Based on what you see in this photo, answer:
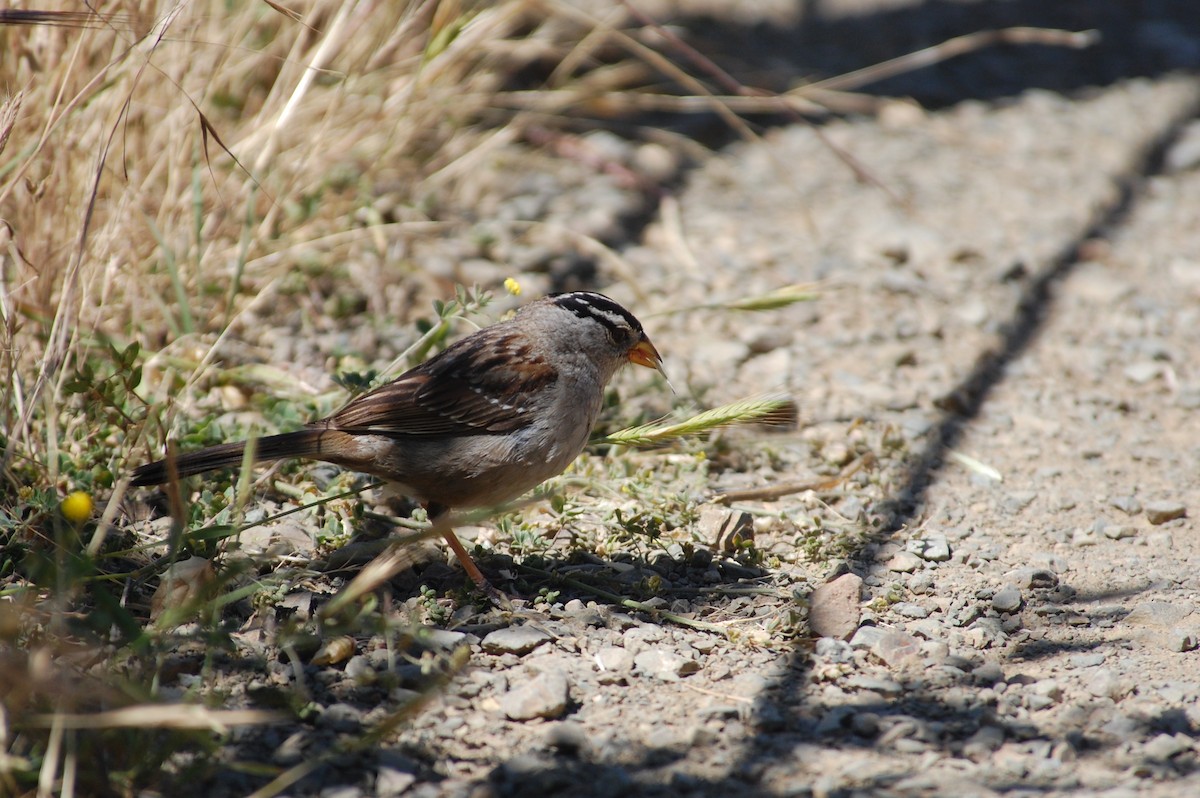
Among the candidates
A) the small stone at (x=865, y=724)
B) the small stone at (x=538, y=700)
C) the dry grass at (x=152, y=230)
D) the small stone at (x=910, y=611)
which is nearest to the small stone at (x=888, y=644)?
the small stone at (x=910, y=611)

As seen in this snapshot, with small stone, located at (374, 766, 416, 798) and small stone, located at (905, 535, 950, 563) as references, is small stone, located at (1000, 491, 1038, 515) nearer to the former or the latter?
small stone, located at (905, 535, 950, 563)

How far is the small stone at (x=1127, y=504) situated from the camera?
431 centimetres

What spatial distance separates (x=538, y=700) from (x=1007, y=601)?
1.59 m

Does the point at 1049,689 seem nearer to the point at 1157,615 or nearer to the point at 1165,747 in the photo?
the point at 1165,747

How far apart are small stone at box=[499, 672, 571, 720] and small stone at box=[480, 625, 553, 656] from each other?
0.26 meters

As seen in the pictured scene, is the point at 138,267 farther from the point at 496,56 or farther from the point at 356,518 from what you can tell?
the point at 496,56

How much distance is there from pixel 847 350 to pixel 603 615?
2.46 meters

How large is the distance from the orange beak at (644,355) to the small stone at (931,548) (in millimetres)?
1113

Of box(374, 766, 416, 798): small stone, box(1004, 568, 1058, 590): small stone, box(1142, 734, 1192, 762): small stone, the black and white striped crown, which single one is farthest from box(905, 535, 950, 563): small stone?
box(374, 766, 416, 798): small stone

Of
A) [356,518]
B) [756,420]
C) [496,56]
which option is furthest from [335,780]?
[496,56]

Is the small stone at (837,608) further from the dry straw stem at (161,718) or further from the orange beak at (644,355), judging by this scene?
the dry straw stem at (161,718)

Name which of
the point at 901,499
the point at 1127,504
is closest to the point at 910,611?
the point at 901,499

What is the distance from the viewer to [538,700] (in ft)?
10.1

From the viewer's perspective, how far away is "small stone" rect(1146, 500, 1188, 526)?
4215 millimetres
